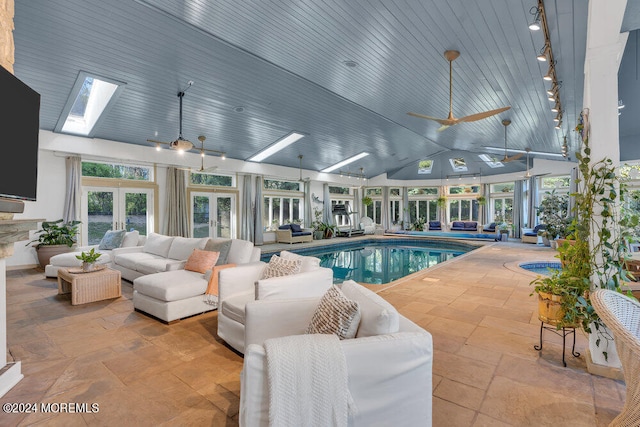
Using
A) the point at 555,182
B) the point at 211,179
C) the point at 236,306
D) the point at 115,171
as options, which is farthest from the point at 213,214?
the point at 555,182

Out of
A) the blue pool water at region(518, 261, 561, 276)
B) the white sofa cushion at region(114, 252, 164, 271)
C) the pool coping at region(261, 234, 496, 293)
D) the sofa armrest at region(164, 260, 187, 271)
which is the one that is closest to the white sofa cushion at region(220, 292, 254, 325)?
the sofa armrest at region(164, 260, 187, 271)

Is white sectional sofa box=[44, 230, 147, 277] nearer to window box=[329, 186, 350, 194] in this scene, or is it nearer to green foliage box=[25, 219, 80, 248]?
green foliage box=[25, 219, 80, 248]

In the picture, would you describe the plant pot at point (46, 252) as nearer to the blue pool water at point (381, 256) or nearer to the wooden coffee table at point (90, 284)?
the wooden coffee table at point (90, 284)

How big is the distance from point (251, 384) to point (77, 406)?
5.12 ft

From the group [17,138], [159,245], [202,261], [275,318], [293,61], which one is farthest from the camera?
[159,245]

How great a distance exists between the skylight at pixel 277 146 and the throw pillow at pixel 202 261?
221 inches

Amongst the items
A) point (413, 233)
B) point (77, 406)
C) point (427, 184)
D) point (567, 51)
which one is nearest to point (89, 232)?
point (77, 406)

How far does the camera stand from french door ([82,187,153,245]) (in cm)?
751

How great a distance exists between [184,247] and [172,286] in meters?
1.66

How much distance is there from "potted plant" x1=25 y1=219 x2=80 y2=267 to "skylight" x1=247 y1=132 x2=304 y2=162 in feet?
17.4

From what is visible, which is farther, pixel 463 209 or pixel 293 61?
pixel 463 209

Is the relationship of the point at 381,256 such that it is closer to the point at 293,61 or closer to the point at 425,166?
the point at 293,61

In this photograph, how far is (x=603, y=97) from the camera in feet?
A: 7.68

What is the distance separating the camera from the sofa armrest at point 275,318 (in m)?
2.11
